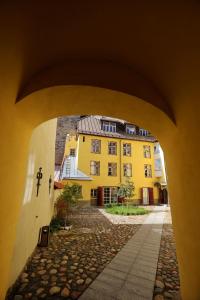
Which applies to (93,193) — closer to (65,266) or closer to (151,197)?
(151,197)

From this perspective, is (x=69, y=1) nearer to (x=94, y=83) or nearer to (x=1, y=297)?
(x=94, y=83)

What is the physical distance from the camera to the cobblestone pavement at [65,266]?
2705mm

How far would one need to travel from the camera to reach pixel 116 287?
285 cm

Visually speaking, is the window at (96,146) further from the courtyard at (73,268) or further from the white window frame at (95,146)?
the courtyard at (73,268)

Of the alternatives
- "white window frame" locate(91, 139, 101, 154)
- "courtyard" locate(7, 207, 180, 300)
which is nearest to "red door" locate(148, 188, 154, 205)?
"white window frame" locate(91, 139, 101, 154)

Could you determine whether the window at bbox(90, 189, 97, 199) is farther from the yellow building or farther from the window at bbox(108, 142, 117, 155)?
the window at bbox(108, 142, 117, 155)

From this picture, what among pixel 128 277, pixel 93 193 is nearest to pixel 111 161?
pixel 93 193

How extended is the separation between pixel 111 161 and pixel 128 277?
54.1ft

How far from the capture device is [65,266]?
3633 millimetres

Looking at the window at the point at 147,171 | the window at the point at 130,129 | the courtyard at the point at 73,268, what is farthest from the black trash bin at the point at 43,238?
the window at the point at 130,129

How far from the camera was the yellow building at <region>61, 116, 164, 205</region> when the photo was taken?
1816 cm

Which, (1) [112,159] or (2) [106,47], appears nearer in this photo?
(2) [106,47]

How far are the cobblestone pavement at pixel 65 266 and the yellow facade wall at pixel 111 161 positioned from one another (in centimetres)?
1166

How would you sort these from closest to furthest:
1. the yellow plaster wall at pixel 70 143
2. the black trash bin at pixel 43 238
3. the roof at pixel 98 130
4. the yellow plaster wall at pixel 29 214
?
1. the yellow plaster wall at pixel 29 214
2. the black trash bin at pixel 43 238
3. the roof at pixel 98 130
4. the yellow plaster wall at pixel 70 143
